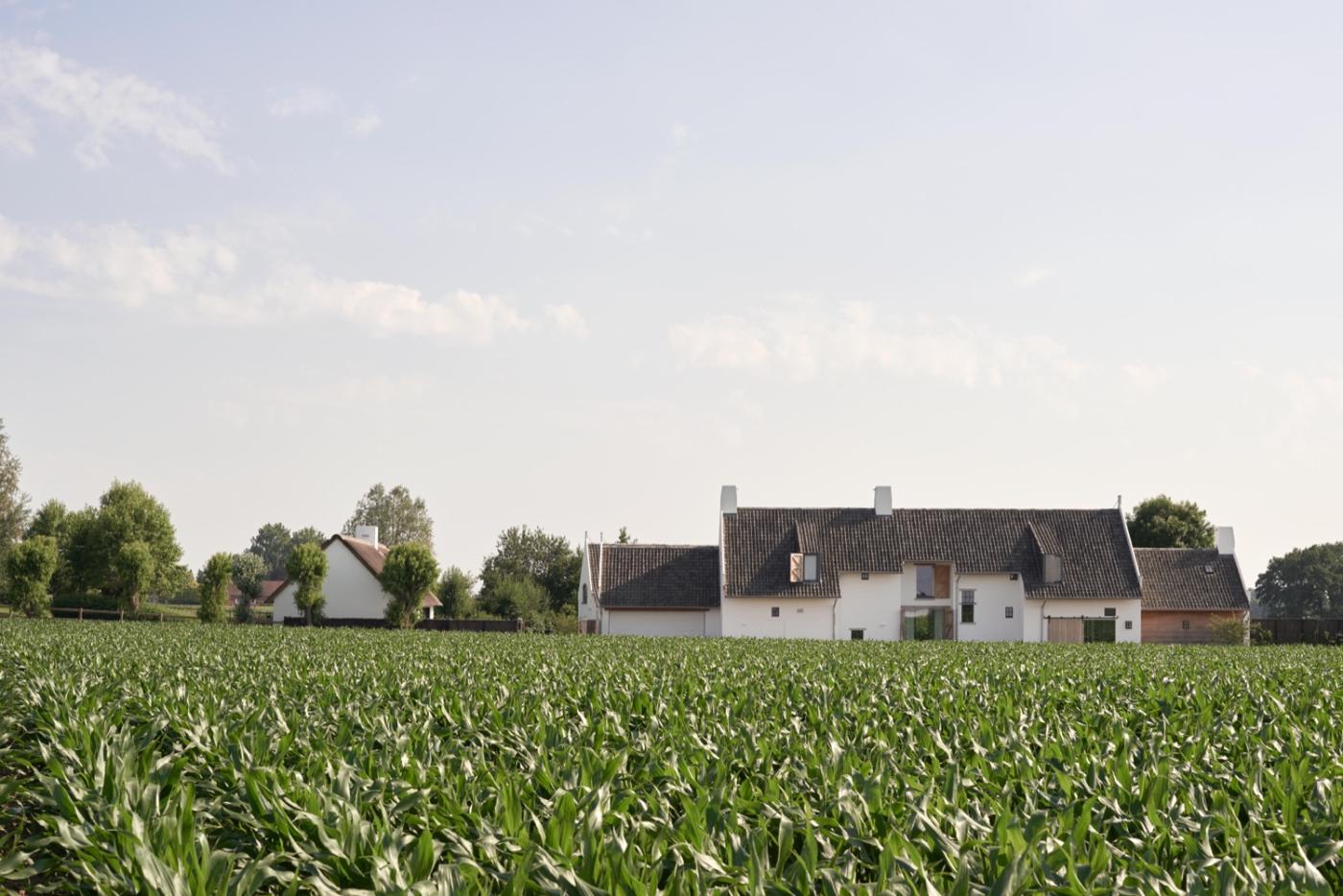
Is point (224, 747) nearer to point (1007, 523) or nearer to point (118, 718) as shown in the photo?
point (118, 718)

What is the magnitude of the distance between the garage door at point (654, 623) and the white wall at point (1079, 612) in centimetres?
1488

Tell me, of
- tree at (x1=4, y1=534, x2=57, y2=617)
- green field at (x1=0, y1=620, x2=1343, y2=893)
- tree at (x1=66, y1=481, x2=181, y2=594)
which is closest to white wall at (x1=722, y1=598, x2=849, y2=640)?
tree at (x1=4, y1=534, x2=57, y2=617)

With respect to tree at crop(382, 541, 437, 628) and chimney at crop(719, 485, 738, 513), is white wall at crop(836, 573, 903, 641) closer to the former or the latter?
chimney at crop(719, 485, 738, 513)

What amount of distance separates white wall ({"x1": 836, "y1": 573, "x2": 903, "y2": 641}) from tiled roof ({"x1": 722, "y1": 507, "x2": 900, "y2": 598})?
1.75 ft

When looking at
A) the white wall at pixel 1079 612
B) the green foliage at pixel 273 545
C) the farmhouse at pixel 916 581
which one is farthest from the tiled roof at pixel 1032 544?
the green foliage at pixel 273 545

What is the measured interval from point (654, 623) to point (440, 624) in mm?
10449

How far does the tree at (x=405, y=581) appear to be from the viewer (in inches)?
2420

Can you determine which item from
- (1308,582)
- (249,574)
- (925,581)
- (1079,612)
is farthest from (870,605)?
(249,574)

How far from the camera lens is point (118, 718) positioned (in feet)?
35.6

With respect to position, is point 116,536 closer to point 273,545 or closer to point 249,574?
point 249,574

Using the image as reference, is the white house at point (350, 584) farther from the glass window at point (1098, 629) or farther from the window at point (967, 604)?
the glass window at point (1098, 629)

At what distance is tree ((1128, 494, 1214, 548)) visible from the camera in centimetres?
7119

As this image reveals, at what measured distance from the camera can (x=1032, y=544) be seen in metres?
56.5

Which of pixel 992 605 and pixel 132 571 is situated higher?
pixel 132 571
